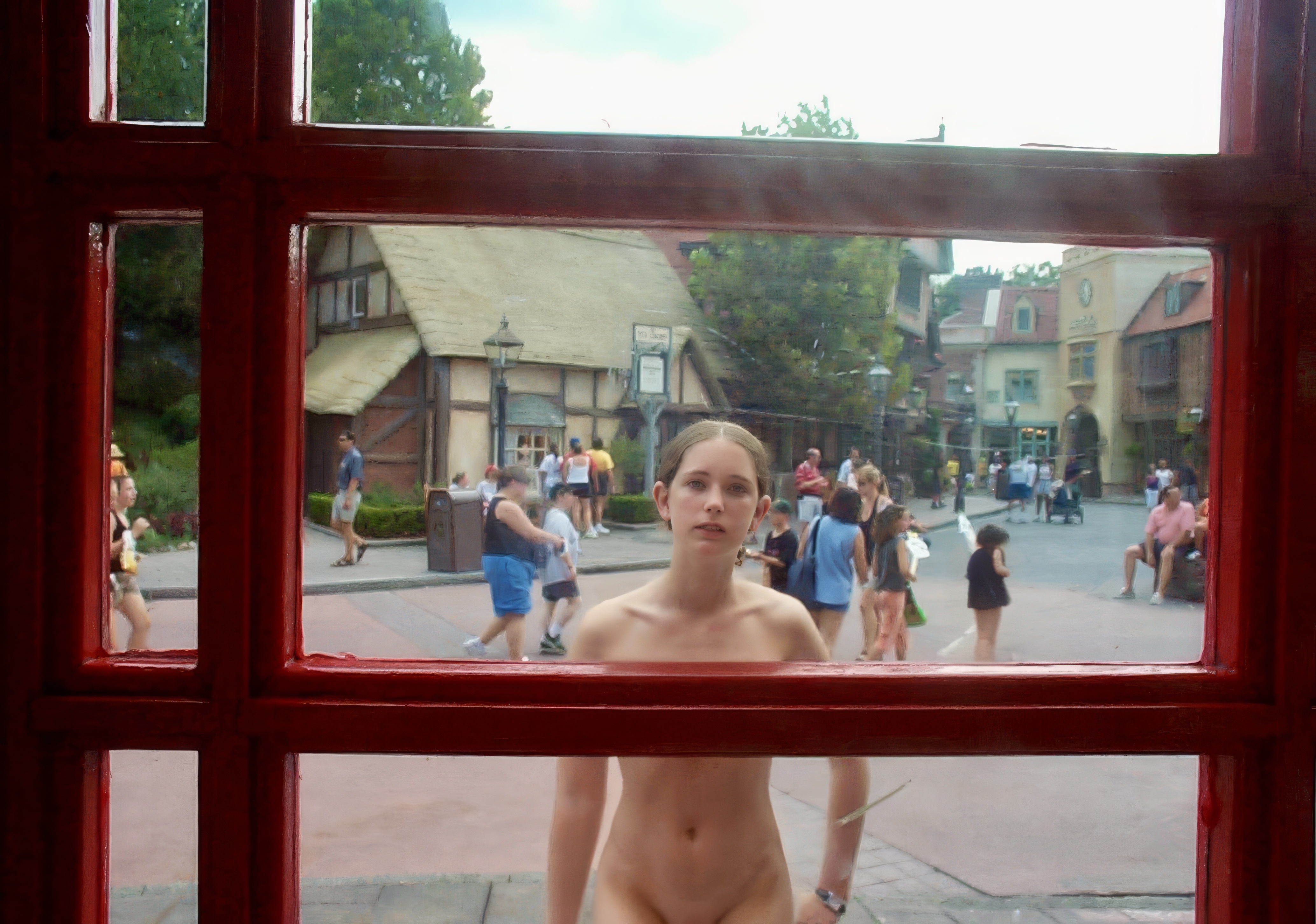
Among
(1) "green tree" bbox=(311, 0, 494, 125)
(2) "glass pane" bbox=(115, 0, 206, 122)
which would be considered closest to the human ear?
(1) "green tree" bbox=(311, 0, 494, 125)

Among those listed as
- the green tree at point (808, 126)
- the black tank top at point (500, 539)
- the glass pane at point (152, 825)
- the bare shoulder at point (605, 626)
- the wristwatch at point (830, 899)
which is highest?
the green tree at point (808, 126)

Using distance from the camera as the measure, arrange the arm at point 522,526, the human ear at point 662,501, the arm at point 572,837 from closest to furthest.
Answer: the arm at point 522,526
the human ear at point 662,501
the arm at point 572,837

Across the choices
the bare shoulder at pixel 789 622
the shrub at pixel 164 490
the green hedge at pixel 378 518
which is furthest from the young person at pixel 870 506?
the shrub at pixel 164 490

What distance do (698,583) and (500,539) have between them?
0.33 m

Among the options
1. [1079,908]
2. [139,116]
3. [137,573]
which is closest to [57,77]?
[139,116]

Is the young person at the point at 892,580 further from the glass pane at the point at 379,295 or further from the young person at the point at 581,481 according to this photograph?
the glass pane at the point at 379,295

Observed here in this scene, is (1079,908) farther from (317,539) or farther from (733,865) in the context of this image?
(317,539)

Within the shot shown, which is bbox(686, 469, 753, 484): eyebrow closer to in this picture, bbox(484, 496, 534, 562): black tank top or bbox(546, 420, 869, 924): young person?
bbox(546, 420, 869, 924): young person

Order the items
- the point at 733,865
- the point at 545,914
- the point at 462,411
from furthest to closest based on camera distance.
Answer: the point at 733,865
the point at 545,914
the point at 462,411

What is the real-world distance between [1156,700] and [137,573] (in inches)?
30.8

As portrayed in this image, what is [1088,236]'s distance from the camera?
63cm

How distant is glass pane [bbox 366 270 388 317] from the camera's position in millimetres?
644

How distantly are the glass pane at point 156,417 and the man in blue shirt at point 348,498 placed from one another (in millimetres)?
105

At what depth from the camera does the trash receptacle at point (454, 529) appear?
23.0 inches
